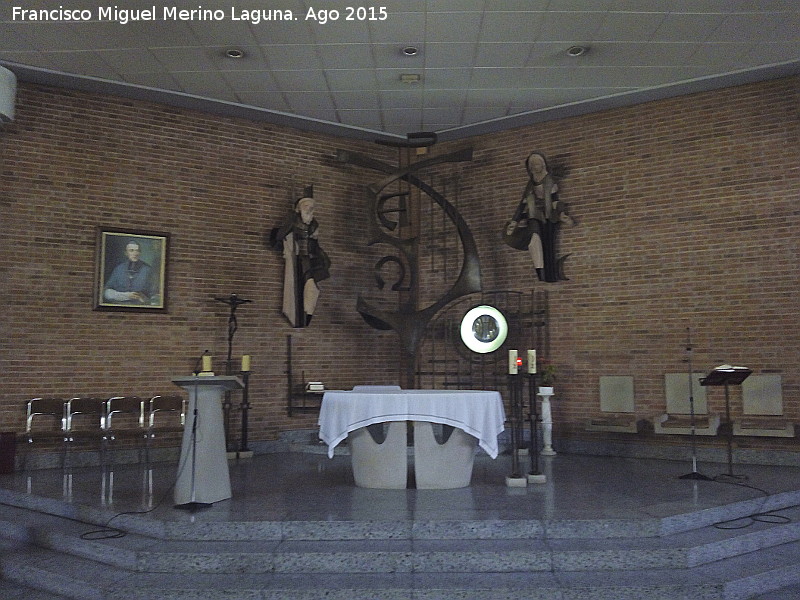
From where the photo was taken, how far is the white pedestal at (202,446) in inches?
210

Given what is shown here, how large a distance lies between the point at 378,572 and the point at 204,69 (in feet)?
18.7

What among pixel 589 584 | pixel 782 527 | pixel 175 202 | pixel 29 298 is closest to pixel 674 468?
pixel 782 527

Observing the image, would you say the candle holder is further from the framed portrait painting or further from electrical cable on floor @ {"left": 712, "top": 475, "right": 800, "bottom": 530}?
electrical cable on floor @ {"left": 712, "top": 475, "right": 800, "bottom": 530}

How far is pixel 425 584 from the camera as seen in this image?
4266mm

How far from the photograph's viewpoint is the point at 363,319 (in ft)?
31.9

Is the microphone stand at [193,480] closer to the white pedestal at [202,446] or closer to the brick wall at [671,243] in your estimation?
the white pedestal at [202,446]

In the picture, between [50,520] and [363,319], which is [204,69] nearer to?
[363,319]

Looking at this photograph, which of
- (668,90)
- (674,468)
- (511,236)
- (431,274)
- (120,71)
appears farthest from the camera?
(431,274)

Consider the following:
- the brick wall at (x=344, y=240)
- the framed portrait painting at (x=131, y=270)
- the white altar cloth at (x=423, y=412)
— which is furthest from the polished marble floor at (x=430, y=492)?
the framed portrait painting at (x=131, y=270)

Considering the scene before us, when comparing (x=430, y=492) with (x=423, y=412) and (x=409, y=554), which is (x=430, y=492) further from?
(x=409, y=554)

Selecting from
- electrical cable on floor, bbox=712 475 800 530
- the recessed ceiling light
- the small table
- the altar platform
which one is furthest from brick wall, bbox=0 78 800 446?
the small table

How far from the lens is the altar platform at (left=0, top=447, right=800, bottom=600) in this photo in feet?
14.0

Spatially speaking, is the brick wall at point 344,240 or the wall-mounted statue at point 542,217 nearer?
the brick wall at point 344,240

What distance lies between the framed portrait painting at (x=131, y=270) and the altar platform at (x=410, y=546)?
2.95 metres
